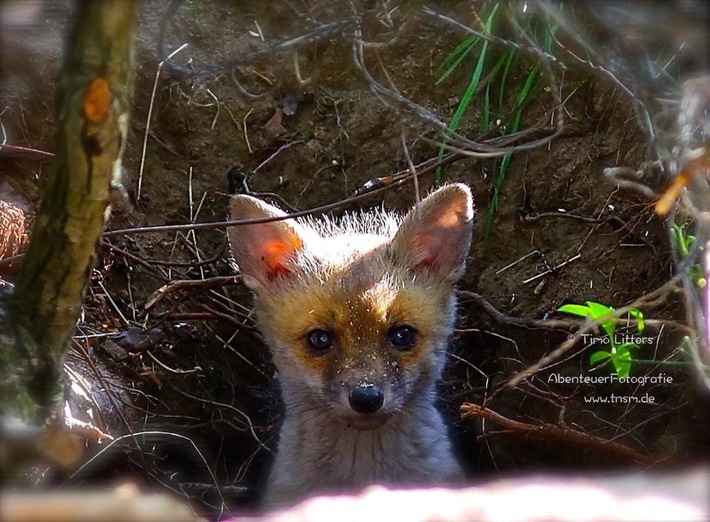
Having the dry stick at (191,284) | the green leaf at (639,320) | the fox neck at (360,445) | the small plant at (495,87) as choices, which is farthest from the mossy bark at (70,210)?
the small plant at (495,87)

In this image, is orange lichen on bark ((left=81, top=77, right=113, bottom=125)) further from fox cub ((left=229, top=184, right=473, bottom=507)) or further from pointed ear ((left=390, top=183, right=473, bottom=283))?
pointed ear ((left=390, top=183, right=473, bottom=283))

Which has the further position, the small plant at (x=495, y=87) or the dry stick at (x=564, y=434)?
the small plant at (x=495, y=87)

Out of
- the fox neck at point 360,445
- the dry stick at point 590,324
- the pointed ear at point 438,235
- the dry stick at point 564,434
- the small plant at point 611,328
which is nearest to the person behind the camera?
the dry stick at point 590,324

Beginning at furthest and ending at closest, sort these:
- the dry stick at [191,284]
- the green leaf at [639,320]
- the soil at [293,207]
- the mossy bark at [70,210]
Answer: the dry stick at [191,284], the soil at [293,207], the green leaf at [639,320], the mossy bark at [70,210]

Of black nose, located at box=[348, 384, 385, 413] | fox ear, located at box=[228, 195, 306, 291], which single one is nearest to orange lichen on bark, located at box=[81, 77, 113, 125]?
black nose, located at box=[348, 384, 385, 413]

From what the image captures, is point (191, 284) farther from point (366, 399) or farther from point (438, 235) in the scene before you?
point (366, 399)

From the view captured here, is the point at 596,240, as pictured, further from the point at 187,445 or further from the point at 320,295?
the point at 187,445

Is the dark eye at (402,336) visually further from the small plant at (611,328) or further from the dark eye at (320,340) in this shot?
the small plant at (611,328)

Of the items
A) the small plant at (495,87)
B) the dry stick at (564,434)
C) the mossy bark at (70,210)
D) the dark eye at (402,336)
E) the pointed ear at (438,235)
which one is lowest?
the dry stick at (564,434)

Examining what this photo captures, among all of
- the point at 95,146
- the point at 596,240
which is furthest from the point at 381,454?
the point at 95,146

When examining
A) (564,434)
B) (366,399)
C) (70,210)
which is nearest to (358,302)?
(366,399)
